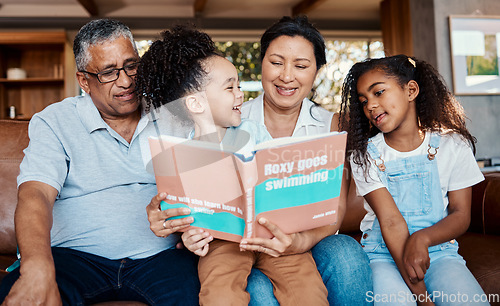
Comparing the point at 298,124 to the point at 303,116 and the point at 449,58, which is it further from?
the point at 449,58

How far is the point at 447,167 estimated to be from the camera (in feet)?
5.24

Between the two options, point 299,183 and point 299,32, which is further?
point 299,32

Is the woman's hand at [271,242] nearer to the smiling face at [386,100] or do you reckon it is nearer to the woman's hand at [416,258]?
the woman's hand at [416,258]

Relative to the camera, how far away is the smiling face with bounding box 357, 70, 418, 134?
1.61m

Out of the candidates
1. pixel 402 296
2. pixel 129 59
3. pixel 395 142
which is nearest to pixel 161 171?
pixel 129 59

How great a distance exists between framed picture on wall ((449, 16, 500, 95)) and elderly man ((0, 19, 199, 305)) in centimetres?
394

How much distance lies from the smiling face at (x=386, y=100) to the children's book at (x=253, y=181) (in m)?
0.52

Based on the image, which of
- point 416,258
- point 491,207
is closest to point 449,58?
point 491,207

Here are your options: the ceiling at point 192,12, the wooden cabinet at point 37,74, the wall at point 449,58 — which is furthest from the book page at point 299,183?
the wooden cabinet at point 37,74

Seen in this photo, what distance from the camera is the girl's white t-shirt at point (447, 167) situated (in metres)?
1.57

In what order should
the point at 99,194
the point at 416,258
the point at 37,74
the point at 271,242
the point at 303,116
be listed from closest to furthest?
the point at 271,242 < the point at 416,258 < the point at 99,194 < the point at 303,116 < the point at 37,74

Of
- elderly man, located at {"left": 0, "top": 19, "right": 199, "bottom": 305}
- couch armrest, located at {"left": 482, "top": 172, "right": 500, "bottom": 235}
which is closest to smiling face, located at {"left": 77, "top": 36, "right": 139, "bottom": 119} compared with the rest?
elderly man, located at {"left": 0, "top": 19, "right": 199, "bottom": 305}

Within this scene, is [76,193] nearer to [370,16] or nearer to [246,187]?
[246,187]

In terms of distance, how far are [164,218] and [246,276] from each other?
291 mm
